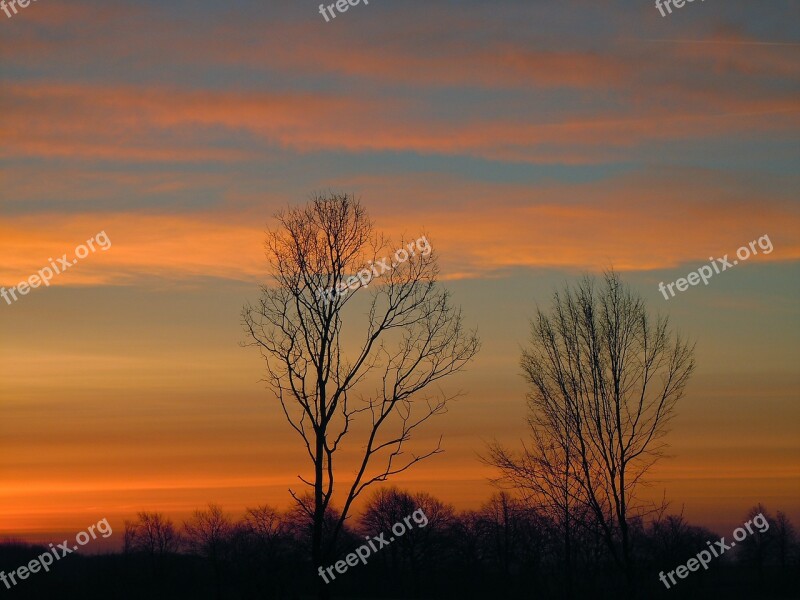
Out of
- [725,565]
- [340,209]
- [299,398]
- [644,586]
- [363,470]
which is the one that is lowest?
[725,565]

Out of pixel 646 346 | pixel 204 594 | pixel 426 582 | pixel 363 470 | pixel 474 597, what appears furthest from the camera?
pixel 426 582

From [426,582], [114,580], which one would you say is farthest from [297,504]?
[426,582]

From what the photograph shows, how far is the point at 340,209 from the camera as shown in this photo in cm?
2481

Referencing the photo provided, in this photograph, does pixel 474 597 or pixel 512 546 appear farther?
pixel 512 546

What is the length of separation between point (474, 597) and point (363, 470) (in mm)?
42445

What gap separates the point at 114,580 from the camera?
47.5m

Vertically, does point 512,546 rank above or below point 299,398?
below

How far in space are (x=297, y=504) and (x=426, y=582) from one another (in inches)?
2461

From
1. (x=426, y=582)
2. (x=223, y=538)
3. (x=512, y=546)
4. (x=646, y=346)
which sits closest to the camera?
(x=646, y=346)

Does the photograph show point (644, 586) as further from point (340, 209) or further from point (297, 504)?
point (340, 209)

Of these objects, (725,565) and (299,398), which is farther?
(725,565)

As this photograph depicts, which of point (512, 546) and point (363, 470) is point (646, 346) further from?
point (512, 546)

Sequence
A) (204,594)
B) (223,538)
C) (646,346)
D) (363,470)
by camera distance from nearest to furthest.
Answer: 1. (363,470)
2. (646,346)
3. (204,594)
4. (223,538)

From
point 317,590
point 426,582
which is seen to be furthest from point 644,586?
point 426,582
